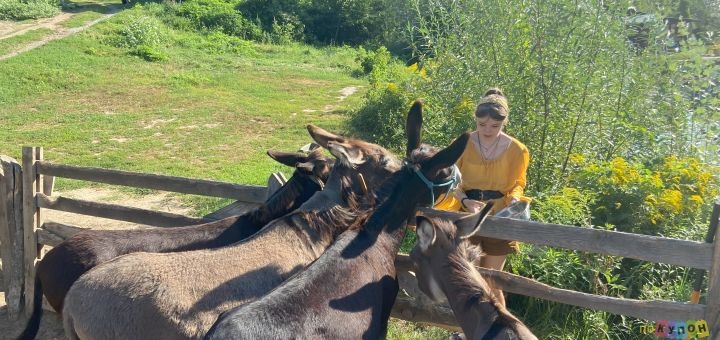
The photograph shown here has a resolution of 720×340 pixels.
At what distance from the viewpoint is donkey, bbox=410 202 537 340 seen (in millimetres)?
3271

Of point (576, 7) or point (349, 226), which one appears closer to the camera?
point (349, 226)

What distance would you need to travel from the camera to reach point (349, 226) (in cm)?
423

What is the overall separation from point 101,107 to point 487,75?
41.7 feet

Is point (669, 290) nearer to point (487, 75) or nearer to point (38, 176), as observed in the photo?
point (487, 75)

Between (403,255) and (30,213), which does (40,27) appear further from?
(403,255)

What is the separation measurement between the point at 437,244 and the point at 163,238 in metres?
2.15

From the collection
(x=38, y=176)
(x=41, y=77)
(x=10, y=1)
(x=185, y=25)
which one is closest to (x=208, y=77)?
(x=41, y=77)

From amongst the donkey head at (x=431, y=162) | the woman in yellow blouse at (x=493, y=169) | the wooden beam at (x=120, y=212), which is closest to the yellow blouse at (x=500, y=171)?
the woman in yellow blouse at (x=493, y=169)

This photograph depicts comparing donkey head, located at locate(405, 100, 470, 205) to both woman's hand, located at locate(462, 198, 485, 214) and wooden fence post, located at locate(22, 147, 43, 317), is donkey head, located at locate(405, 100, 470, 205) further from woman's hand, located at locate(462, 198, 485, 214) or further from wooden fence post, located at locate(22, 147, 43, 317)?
wooden fence post, located at locate(22, 147, 43, 317)

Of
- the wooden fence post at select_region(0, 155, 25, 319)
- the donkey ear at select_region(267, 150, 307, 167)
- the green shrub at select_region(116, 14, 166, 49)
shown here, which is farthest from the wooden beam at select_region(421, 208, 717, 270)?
the green shrub at select_region(116, 14, 166, 49)

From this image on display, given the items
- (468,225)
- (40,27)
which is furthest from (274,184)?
(40,27)

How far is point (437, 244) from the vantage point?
3783 millimetres

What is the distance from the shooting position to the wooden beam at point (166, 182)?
17.4ft

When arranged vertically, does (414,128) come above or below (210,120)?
above
